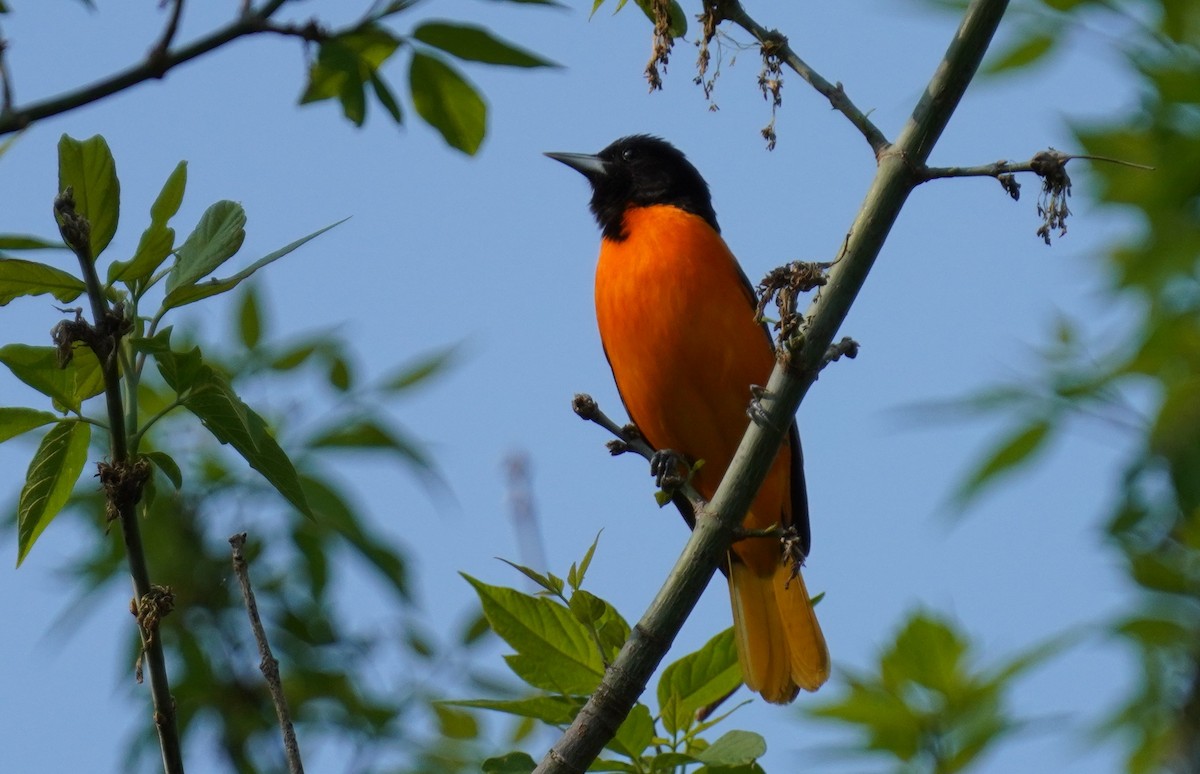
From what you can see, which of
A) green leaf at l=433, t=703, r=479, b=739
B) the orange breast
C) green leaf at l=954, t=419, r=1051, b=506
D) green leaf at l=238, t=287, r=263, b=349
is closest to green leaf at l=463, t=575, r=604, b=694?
green leaf at l=433, t=703, r=479, b=739

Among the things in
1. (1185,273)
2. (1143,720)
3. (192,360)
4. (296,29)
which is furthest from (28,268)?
(1185,273)

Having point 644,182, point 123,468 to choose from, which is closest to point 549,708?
point 123,468

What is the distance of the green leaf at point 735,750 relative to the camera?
1.94 metres

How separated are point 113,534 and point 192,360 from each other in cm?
186

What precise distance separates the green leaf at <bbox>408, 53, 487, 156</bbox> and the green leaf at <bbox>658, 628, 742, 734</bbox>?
0.90 metres

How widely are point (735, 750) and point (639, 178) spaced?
13.6 feet

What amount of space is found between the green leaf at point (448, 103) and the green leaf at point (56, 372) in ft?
2.21

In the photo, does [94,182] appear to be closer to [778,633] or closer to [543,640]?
[543,640]

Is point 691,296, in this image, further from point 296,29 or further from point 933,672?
point 296,29

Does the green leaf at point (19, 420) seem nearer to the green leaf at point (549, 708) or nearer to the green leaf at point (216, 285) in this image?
the green leaf at point (216, 285)

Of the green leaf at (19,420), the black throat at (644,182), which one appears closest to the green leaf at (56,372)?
the green leaf at (19,420)

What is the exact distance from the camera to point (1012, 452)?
11.4 ft

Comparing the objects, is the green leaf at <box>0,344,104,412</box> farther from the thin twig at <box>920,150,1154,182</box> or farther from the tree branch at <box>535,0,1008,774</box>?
the thin twig at <box>920,150,1154,182</box>

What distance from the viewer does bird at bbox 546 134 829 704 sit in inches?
182
